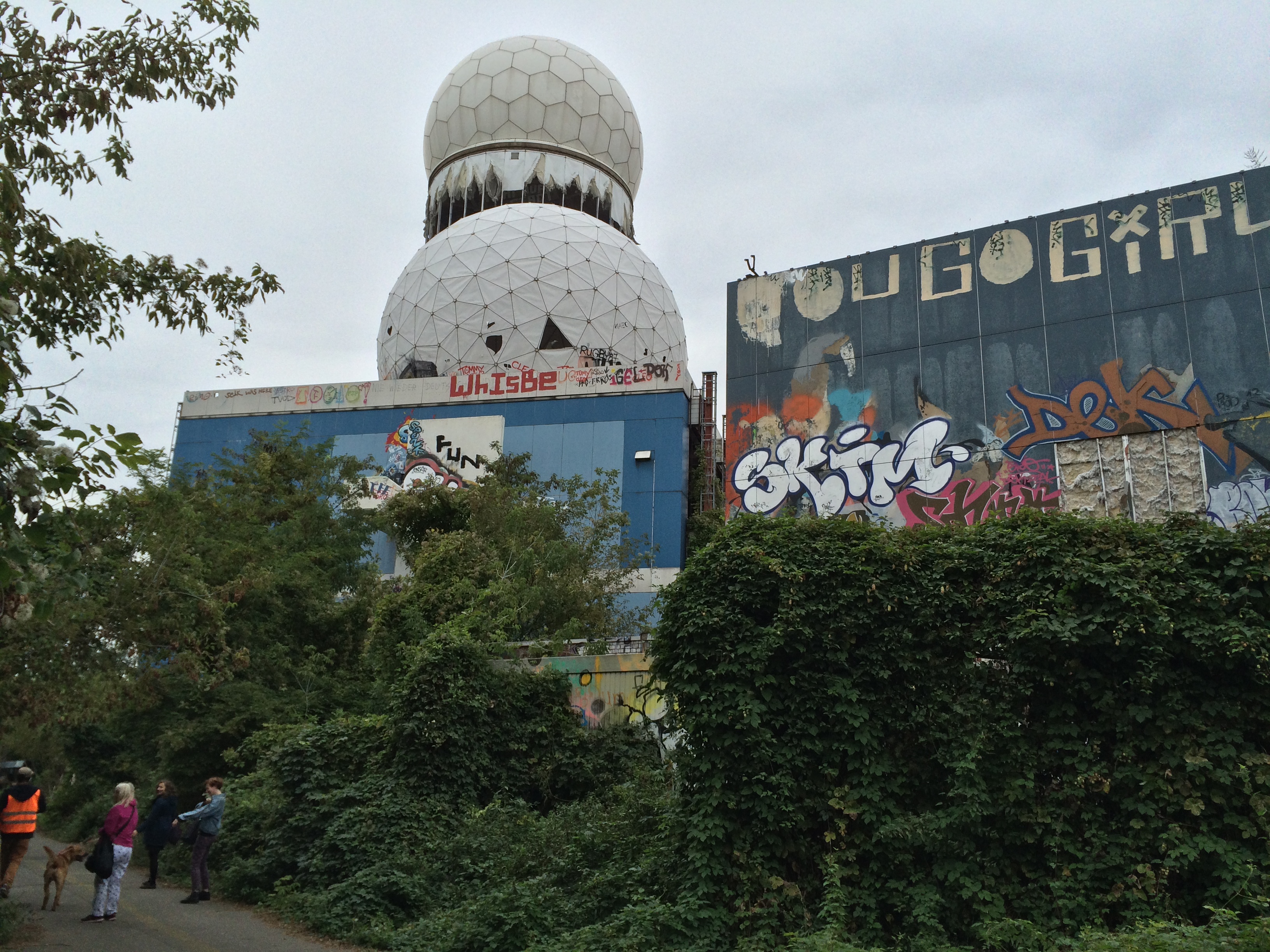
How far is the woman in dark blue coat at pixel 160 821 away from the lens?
13258mm

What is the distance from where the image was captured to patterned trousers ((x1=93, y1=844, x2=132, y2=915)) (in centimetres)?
1100

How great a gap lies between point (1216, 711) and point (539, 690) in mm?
10405

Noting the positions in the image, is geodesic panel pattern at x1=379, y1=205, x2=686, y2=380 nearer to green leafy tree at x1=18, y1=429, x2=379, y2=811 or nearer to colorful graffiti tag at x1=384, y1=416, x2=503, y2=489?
colorful graffiti tag at x1=384, y1=416, x2=503, y2=489

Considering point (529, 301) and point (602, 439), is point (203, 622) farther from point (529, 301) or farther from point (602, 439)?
point (529, 301)

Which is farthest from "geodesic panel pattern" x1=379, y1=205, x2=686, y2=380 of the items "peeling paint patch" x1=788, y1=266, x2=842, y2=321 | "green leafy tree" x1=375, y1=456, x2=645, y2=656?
"peeling paint patch" x1=788, y1=266, x2=842, y2=321

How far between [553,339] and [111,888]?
33.1 m

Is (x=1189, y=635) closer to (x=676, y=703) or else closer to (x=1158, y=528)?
(x=1158, y=528)

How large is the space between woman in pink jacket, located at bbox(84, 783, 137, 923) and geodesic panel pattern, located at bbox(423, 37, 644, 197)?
4109cm

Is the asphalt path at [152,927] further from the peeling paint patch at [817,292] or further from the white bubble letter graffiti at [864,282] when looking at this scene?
the white bubble letter graffiti at [864,282]

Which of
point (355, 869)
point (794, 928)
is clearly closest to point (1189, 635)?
point (794, 928)

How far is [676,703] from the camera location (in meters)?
10.9

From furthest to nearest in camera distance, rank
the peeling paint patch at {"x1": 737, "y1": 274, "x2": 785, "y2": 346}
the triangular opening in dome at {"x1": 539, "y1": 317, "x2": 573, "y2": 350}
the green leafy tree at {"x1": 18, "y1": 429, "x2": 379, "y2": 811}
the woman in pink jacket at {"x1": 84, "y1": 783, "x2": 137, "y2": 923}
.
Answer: the triangular opening in dome at {"x1": 539, "y1": 317, "x2": 573, "y2": 350} < the peeling paint patch at {"x1": 737, "y1": 274, "x2": 785, "y2": 346} < the green leafy tree at {"x1": 18, "y1": 429, "x2": 379, "y2": 811} < the woman in pink jacket at {"x1": 84, "y1": 783, "x2": 137, "y2": 923}

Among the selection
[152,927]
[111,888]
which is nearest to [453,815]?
[152,927]

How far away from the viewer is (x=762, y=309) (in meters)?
28.5
